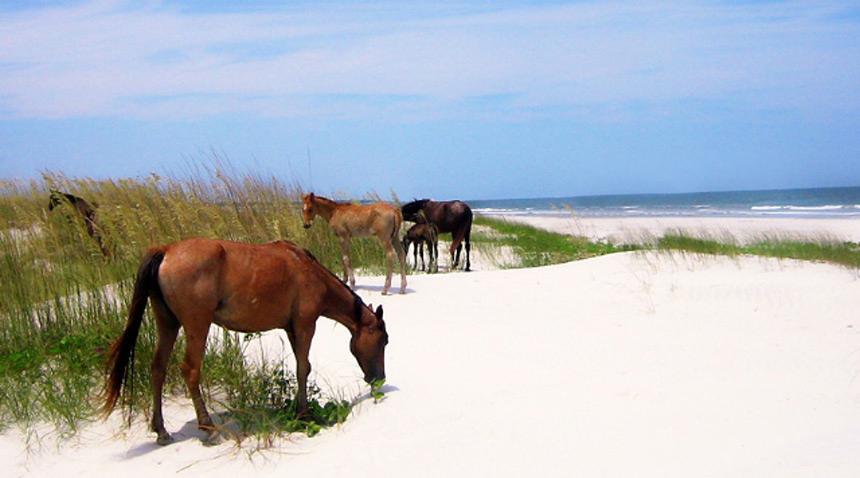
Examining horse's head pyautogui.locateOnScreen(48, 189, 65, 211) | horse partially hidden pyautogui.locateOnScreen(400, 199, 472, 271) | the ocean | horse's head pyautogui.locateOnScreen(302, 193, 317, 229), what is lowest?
the ocean

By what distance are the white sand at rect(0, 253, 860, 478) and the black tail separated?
0.44m

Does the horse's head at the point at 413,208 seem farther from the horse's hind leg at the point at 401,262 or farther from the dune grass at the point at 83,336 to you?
the dune grass at the point at 83,336

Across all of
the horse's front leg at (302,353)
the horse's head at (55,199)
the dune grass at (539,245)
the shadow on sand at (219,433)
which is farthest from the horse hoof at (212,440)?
the dune grass at (539,245)

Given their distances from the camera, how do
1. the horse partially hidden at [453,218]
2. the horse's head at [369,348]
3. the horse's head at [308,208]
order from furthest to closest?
1. the horse partially hidden at [453,218]
2. the horse's head at [308,208]
3. the horse's head at [369,348]

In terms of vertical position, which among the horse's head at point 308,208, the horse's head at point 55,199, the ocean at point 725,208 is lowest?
the ocean at point 725,208

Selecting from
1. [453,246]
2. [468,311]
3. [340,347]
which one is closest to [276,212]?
[453,246]

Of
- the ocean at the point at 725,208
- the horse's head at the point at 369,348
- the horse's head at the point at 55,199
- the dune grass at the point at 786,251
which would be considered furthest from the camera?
the ocean at the point at 725,208

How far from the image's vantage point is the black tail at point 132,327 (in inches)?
198

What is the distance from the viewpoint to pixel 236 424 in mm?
5707

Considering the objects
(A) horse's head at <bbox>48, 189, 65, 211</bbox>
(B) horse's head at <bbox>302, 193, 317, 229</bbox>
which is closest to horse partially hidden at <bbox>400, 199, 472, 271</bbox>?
(B) horse's head at <bbox>302, 193, 317, 229</bbox>

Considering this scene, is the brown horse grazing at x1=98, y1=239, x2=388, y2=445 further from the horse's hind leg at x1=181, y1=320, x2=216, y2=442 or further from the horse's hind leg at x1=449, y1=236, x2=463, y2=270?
the horse's hind leg at x1=449, y1=236, x2=463, y2=270

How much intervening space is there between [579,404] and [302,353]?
191 cm

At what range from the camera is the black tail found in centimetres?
503

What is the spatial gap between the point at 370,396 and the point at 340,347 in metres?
1.52
